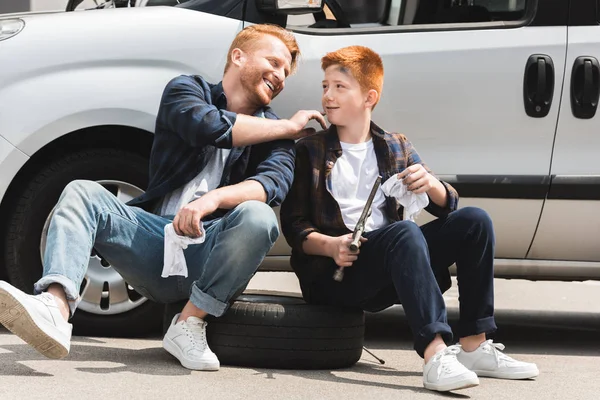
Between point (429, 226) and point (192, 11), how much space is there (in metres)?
1.40

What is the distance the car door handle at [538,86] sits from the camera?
14.8 feet

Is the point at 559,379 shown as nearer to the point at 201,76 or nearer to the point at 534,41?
the point at 534,41

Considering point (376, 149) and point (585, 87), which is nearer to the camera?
point (376, 149)

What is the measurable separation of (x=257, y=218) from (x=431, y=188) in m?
0.64

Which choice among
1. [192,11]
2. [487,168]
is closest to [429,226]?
[487,168]

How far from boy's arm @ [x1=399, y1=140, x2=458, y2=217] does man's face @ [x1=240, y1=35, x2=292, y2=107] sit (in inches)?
23.7

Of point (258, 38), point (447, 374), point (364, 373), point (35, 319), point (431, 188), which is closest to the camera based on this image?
point (35, 319)

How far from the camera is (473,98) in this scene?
4516 mm

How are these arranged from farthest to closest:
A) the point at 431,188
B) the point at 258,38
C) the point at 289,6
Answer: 1. the point at 289,6
2. the point at 258,38
3. the point at 431,188

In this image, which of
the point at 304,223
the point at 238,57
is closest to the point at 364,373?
the point at 304,223

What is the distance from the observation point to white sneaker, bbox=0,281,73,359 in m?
3.24

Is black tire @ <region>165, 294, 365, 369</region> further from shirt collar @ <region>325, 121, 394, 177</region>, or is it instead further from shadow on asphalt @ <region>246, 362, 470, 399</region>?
shirt collar @ <region>325, 121, 394, 177</region>

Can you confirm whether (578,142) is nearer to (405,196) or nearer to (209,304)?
(405,196)

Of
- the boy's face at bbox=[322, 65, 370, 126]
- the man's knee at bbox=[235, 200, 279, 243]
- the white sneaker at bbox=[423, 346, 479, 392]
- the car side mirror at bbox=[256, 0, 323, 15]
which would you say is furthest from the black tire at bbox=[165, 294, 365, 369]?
the car side mirror at bbox=[256, 0, 323, 15]
